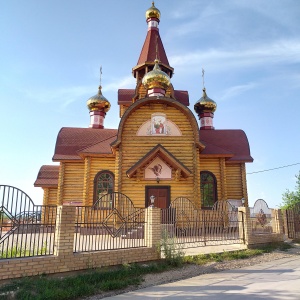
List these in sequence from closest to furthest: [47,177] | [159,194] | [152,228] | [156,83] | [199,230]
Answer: [152,228]
[199,230]
[159,194]
[156,83]
[47,177]

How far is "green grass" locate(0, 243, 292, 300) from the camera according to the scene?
14.6 feet

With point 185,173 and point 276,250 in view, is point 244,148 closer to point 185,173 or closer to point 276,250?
point 185,173

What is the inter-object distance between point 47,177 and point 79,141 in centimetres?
307

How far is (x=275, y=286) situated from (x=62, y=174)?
11776mm

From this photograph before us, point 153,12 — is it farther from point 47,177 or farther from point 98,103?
point 47,177

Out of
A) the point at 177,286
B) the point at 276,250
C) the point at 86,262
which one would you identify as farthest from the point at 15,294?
the point at 276,250

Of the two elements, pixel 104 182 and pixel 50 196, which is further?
pixel 50 196

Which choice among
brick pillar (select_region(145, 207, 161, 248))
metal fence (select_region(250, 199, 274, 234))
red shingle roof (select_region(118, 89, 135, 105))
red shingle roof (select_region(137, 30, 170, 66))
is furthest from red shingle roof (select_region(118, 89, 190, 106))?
brick pillar (select_region(145, 207, 161, 248))

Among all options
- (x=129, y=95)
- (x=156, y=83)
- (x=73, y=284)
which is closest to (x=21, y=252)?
(x=73, y=284)

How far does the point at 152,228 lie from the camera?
686cm

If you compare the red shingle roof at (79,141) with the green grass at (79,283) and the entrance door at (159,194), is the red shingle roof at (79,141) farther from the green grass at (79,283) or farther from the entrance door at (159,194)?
the green grass at (79,283)

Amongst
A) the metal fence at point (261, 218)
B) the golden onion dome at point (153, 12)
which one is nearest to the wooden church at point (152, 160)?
the metal fence at point (261, 218)

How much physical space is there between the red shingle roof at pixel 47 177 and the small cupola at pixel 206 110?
10733 mm

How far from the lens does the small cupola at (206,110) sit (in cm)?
2092
